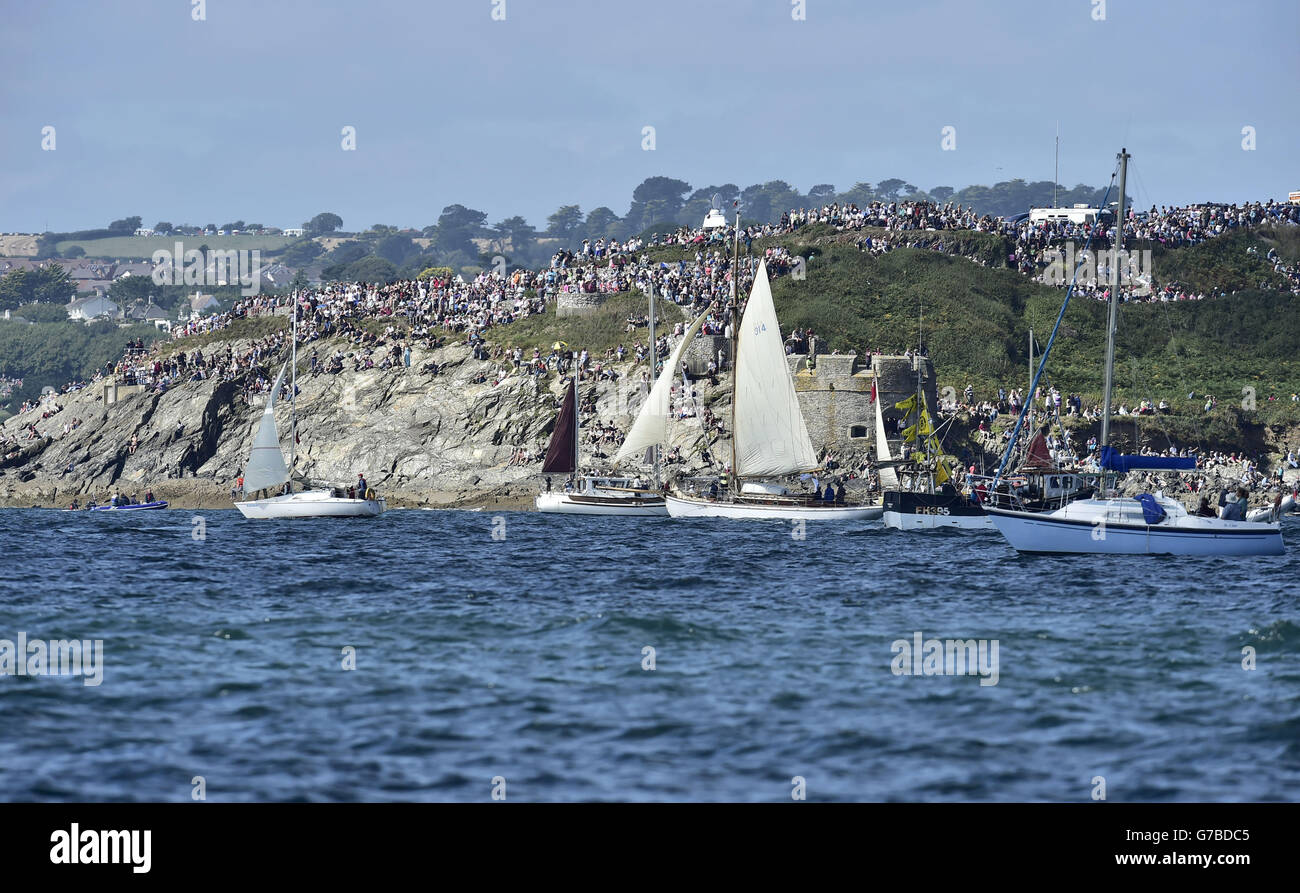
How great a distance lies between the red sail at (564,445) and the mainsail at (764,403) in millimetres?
10676

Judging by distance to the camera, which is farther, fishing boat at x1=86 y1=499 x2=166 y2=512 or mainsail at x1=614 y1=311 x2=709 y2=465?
fishing boat at x1=86 y1=499 x2=166 y2=512

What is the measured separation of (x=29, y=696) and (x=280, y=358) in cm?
7821

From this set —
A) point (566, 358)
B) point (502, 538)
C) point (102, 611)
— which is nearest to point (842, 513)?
point (502, 538)

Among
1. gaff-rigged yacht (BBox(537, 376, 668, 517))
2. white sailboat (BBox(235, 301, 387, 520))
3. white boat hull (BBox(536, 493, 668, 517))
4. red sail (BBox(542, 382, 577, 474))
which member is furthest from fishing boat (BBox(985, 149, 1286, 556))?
white sailboat (BBox(235, 301, 387, 520))

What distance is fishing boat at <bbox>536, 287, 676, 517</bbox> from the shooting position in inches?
2746

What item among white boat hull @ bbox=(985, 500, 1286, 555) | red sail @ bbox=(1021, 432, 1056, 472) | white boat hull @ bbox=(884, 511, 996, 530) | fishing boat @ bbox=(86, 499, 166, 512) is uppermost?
red sail @ bbox=(1021, 432, 1056, 472)

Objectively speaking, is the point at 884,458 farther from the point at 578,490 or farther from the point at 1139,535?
the point at 1139,535

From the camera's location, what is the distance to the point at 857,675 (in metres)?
24.1

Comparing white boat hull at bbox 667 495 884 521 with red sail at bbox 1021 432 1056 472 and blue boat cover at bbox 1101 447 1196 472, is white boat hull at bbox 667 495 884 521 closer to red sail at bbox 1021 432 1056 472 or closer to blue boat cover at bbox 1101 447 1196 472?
red sail at bbox 1021 432 1056 472

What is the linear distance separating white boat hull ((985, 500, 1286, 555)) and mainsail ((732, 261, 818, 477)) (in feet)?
63.8

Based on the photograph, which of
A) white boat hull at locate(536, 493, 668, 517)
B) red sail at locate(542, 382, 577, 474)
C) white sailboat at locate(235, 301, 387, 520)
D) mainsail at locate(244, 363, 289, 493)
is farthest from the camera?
red sail at locate(542, 382, 577, 474)

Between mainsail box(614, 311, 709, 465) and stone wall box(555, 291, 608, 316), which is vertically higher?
stone wall box(555, 291, 608, 316)

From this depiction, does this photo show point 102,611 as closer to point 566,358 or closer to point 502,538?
point 502,538
